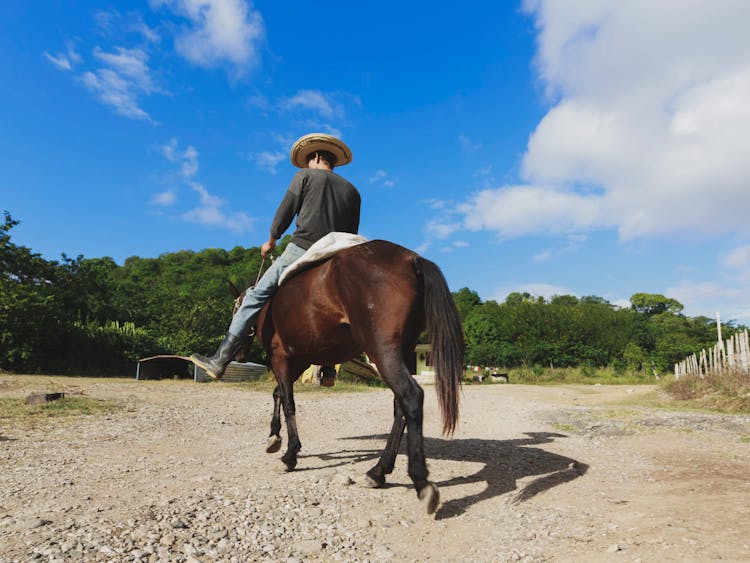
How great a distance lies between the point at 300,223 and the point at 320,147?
1.04 metres

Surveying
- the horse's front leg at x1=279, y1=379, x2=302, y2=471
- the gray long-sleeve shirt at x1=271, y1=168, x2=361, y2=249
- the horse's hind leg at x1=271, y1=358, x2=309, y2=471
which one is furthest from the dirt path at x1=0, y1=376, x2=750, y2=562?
the gray long-sleeve shirt at x1=271, y1=168, x2=361, y2=249

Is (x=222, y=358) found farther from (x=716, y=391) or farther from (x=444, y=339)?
(x=716, y=391)

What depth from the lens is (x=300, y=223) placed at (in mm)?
4832

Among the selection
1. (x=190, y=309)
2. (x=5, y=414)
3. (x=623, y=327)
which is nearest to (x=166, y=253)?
(x=190, y=309)

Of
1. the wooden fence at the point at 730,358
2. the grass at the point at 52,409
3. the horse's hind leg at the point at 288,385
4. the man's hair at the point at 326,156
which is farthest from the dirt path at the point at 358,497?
the wooden fence at the point at 730,358

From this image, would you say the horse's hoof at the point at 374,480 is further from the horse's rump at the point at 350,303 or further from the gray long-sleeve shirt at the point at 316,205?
the gray long-sleeve shirt at the point at 316,205

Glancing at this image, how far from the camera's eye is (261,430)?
A: 22.6 ft

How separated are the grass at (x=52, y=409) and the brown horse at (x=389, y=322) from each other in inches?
180

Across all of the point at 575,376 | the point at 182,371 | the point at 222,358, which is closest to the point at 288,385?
the point at 222,358

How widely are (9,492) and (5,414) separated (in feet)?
14.0

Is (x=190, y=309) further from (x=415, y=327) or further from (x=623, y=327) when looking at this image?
(x=623, y=327)

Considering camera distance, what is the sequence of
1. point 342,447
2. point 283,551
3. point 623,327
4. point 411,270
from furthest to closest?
point 623,327 → point 342,447 → point 411,270 → point 283,551

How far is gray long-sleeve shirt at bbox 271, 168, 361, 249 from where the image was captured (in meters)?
4.79

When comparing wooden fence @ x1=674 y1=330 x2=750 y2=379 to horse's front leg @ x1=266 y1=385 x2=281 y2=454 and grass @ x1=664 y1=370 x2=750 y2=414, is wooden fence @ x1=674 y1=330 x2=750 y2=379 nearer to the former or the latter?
grass @ x1=664 y1=370 x2=750 y2=414
